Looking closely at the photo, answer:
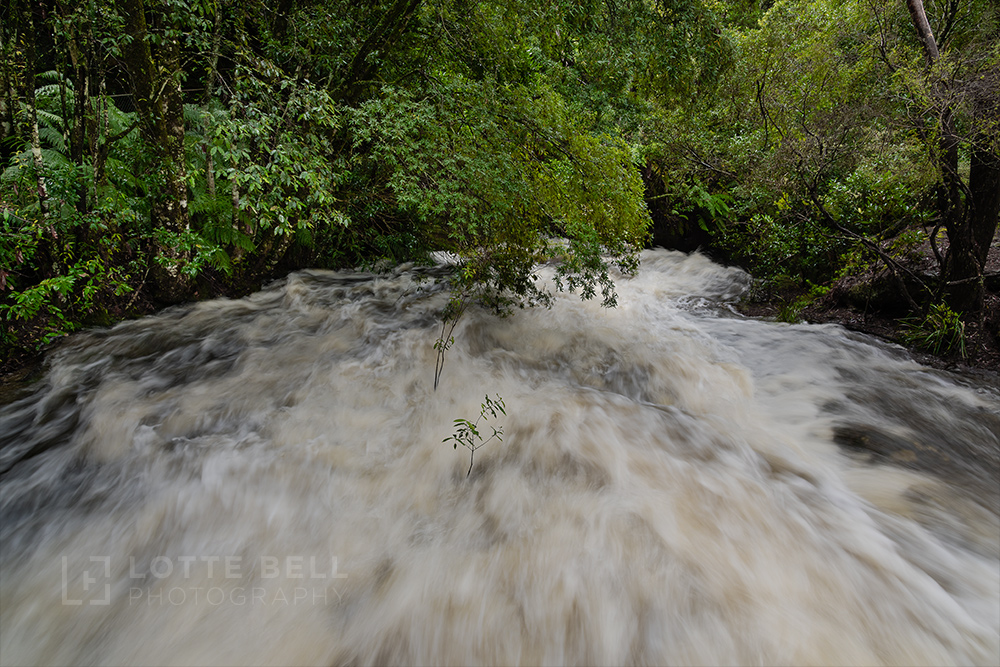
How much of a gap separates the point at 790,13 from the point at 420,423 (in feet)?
33.2

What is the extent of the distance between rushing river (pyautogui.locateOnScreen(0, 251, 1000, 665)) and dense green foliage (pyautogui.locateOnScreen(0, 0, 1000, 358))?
3.60ft

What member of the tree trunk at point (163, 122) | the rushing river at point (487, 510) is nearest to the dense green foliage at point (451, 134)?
the tree trunk at point (163, 122)

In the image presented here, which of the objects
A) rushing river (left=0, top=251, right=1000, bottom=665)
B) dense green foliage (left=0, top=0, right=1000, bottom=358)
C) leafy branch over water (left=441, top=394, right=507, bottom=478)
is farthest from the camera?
dense green foliage (left=0, top=0, right=1000, bottom=358)

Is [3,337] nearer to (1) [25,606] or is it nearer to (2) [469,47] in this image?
(1) [25,606]

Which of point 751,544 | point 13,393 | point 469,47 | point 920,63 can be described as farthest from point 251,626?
point 920,63

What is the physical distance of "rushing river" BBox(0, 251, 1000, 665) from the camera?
199 cm

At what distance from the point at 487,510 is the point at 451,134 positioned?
3393mm

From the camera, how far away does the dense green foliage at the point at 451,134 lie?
4.00 metres

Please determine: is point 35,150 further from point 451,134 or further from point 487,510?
point 487,510

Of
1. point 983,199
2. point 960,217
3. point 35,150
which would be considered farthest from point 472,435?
point 983,199

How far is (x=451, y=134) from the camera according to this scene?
4.35 meters

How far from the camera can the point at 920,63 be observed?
15.3 ft

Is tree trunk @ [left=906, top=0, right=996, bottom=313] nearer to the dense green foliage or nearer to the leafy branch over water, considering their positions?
the dense green foliage

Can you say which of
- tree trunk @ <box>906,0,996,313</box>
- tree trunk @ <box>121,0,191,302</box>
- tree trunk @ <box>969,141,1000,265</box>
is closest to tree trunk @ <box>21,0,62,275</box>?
tree trunk @ <box>121,0,191,302</box>
